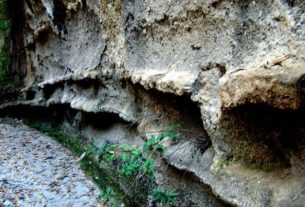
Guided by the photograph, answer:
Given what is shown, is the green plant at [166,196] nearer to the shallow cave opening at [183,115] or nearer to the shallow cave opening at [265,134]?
the shallow cave opening at [183,115]

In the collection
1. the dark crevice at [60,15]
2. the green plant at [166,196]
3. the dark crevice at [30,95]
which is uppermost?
the dark crevice at [60,15]

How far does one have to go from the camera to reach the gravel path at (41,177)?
10.6 ft

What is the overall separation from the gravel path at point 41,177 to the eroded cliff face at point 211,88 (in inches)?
19.9

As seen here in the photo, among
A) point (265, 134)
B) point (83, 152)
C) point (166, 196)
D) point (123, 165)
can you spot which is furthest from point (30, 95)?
point (265, 134)

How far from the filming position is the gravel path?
325cm

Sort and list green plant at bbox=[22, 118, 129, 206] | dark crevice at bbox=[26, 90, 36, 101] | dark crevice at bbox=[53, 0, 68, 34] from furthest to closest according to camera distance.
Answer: dark crevice at bbox=[26, 90, 36, 101] < dark crevice at bbox=[53, 0, 68, 34] < green plant at bbox=[22, 118, 129, 206]

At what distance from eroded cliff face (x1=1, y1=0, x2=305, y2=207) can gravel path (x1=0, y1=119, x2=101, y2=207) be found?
504 mm

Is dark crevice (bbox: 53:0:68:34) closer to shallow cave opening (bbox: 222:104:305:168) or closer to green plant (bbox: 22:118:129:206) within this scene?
green plant (bbox: 22:118:129:206)

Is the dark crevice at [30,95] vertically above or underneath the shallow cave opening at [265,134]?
underneath

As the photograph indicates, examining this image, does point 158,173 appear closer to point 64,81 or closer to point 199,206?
point 199,206

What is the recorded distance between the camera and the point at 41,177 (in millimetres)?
3740

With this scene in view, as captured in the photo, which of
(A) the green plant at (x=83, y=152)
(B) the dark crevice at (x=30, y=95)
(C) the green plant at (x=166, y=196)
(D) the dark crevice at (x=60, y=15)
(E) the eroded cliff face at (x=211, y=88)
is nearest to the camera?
(E) the eroded cliff face at (x=211, y=88)

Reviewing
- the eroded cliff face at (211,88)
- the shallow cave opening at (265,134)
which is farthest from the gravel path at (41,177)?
the shallow cave opening at (265,134)

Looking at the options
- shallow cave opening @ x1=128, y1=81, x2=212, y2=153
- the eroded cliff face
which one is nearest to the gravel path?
the eroded cliff face
